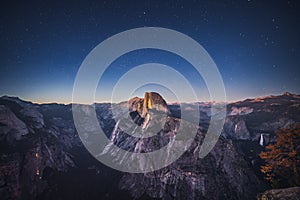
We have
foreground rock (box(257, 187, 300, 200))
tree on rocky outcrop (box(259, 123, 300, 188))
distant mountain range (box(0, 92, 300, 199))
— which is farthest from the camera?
distant mountain range (box(0, 92, 300, 199))

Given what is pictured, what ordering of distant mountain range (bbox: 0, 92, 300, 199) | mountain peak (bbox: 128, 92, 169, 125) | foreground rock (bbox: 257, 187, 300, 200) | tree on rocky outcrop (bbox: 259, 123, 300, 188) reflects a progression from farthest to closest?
mountain peak (bbox: 128, 92, 169, 125) → distant mountain range (bbox: 0, 92, 300, 199) → tree on rocky outcrop (bbox: 259, 123, 300, 188) → foreground rock (bbox: 257, 187, 300, 200)

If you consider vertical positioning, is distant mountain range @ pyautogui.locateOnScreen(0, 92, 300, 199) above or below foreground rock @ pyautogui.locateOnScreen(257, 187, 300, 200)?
below

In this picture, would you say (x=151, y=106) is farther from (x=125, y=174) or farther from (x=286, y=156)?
(x=286, y=156)

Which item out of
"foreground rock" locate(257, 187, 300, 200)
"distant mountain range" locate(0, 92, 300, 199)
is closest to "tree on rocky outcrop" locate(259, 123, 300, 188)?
"foreground rock" locate(257, 187, 300, 200)

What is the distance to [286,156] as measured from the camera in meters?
35.6

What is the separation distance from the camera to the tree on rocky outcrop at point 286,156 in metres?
32.7

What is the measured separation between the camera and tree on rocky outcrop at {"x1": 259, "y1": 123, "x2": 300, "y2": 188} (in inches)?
1286

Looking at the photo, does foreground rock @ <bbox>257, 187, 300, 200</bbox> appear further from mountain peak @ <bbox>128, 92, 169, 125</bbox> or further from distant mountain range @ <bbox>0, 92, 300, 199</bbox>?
mountain peak @ <bbox>128, 92, 169, 125</bbox>

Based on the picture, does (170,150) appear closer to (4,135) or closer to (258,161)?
(258,161)

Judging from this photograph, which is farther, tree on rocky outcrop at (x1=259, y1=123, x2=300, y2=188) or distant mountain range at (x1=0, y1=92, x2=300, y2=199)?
distant mountain range at (x1=0, y1=92, x2=300, y2=199)

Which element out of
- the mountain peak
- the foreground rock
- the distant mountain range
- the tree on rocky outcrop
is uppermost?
the mountain peak

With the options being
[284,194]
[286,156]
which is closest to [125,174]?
[286,156]

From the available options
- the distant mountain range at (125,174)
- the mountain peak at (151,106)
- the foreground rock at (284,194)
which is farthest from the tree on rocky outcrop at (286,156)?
the mountain peak at (151,106)

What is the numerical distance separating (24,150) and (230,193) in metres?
96.8
